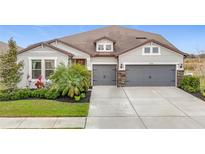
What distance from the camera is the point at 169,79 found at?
58.0 feet

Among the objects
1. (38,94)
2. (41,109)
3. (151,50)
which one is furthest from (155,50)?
(41,109)

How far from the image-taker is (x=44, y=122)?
9.09 m

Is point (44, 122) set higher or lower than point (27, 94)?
lower

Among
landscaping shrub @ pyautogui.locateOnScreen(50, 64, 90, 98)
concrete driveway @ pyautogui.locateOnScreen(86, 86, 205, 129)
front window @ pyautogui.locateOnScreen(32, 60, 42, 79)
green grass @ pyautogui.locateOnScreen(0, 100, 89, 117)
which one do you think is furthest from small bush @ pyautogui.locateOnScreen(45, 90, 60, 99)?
front window @ pyautogui.locateOnScreen(32, 60, 42, 79)

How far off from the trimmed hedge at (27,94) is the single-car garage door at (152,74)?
6333 mm

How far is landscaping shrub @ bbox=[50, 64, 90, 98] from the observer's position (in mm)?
12836

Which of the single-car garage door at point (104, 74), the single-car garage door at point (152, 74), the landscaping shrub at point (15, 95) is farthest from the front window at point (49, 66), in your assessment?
the single-car garage door at point (152, 74)

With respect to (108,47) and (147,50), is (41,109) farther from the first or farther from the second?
(147,50)

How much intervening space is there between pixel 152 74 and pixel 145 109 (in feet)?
22.4

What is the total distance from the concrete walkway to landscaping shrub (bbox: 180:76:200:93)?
8339 millimetres

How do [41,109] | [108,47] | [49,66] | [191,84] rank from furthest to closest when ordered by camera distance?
[108,47]
[49,66]
[191,84]
[41,109]

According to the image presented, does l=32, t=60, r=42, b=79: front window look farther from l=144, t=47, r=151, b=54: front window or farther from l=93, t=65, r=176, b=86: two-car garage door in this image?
l=144, t=47, r=151, b=54: front window
